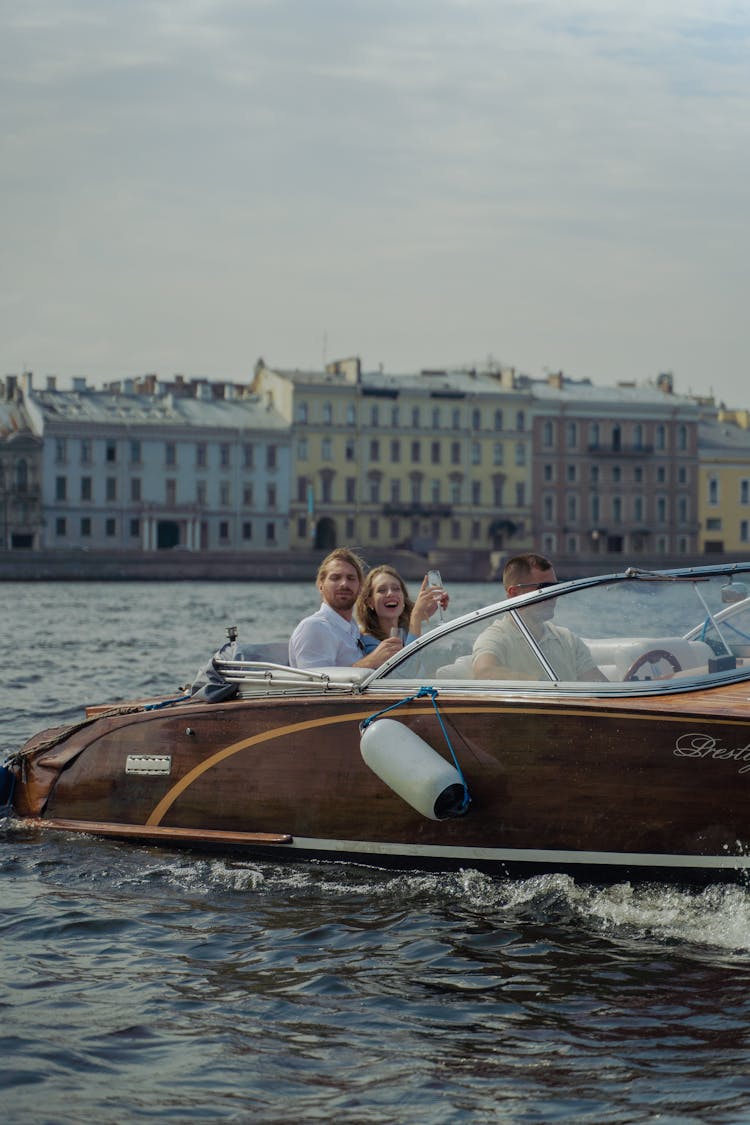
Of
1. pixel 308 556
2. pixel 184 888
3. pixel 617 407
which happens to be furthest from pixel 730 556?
pixel 184 888

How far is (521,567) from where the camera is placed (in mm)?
7457

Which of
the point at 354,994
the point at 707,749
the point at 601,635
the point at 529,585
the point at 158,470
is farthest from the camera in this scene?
the point at 158,470

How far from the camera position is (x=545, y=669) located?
6.87 meters

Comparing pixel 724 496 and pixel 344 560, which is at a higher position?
pixel 724 496

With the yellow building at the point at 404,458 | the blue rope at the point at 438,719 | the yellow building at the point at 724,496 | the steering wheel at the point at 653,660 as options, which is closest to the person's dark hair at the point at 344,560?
the blue rope at the point at 438,719

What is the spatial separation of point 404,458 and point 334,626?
76.0m

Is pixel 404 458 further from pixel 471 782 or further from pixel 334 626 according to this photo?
pixel 471 782

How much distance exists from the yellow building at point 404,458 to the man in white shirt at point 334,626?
7137 cm

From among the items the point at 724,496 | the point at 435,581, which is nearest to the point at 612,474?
the point at 724,496

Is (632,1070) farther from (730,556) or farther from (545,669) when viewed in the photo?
(730,556)

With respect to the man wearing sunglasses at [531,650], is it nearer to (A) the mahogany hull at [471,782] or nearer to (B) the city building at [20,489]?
(A) the mahogany hull at [471,782]

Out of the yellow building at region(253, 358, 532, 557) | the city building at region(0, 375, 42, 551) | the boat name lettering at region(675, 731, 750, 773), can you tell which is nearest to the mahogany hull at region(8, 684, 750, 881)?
the boat name lettering at region(675, 731, 750, 773)

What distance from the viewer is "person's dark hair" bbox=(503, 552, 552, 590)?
292 inches

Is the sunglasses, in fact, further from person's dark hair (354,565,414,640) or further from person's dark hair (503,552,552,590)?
person's dark hair (354,565,414,640)
